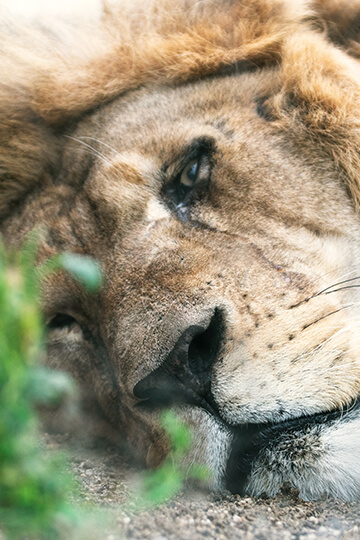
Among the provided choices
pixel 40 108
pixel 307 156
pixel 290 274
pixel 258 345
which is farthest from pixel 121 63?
pixel 258 345

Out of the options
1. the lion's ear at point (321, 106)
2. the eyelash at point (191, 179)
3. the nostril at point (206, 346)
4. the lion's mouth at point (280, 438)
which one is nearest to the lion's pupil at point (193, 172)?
the eyelash at point (191, 179)

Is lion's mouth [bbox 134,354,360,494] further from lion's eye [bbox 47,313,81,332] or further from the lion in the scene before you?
lion's eye [bbox 47,313,81,332]

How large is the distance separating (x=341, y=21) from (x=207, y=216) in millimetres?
1092

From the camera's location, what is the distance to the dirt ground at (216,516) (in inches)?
50.9

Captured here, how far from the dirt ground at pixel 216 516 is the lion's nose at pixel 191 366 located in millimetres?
270

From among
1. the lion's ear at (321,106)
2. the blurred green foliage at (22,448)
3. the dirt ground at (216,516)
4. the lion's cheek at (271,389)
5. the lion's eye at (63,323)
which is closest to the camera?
the blurred green foliage at (22,448)

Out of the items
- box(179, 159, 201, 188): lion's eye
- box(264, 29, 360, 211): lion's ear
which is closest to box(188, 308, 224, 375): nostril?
box(179, 159, 201, 188): lion's eye

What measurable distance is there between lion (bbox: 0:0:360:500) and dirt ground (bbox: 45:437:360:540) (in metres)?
0.08

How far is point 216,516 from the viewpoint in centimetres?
148

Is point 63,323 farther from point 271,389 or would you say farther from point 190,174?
point 271,389

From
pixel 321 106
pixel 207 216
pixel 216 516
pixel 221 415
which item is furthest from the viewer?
pixel 321 106

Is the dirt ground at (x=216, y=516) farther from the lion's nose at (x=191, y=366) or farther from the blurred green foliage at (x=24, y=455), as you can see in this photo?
the lion's nose at (x=191, y=366)

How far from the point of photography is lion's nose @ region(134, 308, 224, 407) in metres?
1.68

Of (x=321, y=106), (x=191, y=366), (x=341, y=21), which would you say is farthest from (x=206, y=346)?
(x=341, y=21)
